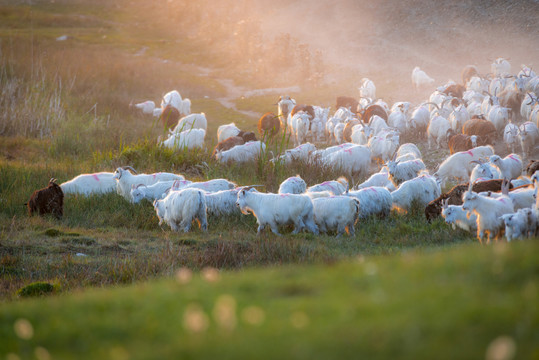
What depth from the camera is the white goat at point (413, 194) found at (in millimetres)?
10500

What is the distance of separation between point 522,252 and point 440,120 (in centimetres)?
1373

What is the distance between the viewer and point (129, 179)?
11.7m

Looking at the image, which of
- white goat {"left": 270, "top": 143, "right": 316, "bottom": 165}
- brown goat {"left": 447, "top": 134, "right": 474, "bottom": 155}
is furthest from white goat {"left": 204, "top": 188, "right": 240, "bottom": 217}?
brown goat {"left": 447, "top": 134, "right": 474, "bottom": 155}

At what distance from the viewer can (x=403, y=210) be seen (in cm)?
1062

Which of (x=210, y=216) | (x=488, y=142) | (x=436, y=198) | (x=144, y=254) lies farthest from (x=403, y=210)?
(x=488, y=142)

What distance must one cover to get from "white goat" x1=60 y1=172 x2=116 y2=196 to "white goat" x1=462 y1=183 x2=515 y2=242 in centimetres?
722

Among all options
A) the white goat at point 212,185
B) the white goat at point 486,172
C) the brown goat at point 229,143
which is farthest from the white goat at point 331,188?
the brown goat at point 229,143

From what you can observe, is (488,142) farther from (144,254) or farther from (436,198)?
(144,254)

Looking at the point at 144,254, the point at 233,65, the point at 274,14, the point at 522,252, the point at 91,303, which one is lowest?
the point at 144,254

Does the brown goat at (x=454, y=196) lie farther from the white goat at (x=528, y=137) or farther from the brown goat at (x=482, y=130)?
the brown goat at (x=482, y=130)

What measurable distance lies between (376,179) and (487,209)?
4.09 meters

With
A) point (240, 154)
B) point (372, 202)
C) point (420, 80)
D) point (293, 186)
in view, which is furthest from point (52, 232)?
point (420, 80)

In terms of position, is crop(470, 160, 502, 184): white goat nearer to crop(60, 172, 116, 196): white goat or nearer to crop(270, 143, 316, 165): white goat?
crop(270, 143, 316, 165): white goat

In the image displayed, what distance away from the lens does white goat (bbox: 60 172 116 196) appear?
38.6 ft
